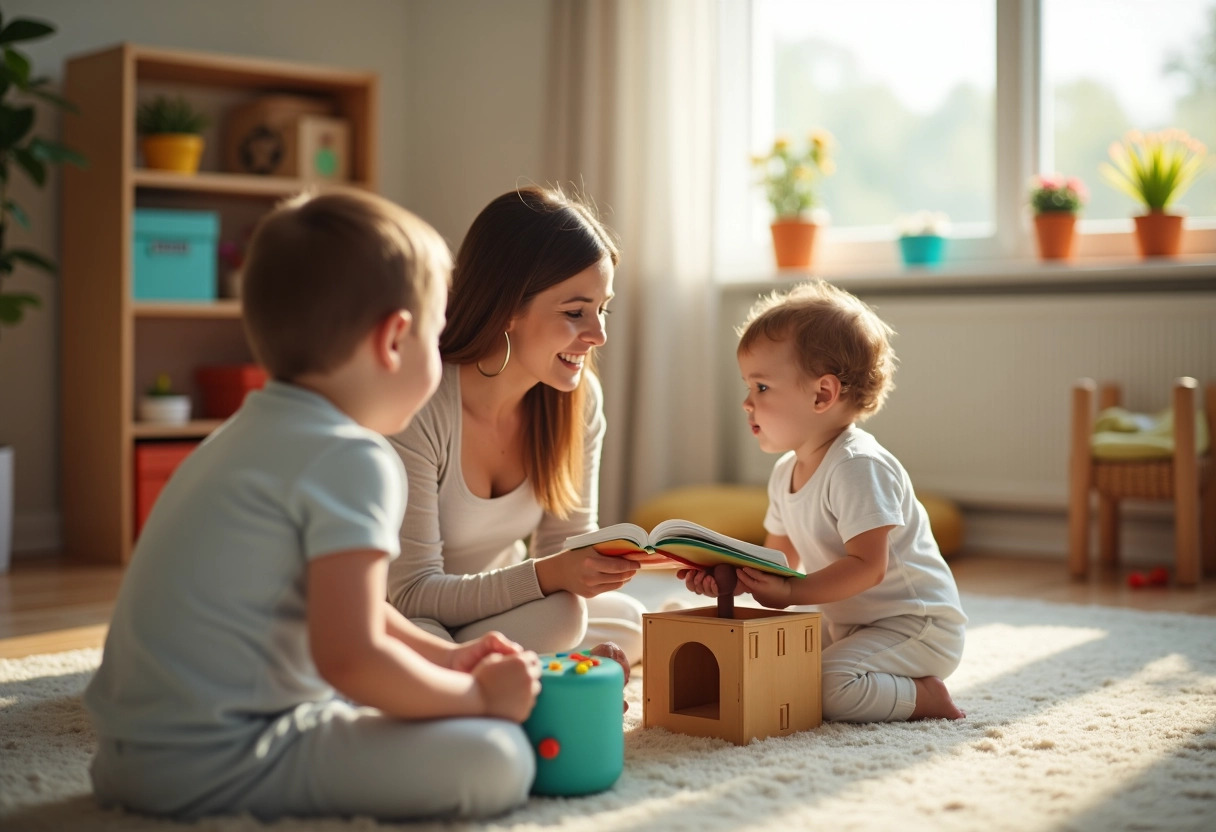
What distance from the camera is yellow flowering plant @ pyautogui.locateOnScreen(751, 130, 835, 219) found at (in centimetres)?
389

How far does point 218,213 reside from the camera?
4.07m

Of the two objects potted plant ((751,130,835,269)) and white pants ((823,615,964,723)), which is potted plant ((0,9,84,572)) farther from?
white pants ((823,615,964,723))

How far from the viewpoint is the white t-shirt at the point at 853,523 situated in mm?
1706

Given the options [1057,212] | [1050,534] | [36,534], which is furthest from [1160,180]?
[36,534]

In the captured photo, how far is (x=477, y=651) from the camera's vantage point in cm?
136

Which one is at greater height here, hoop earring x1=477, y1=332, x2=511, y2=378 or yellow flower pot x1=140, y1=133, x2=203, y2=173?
yellow flower pot x1=140, y1=133, x2=203, y2=173

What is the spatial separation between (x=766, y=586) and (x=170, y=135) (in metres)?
2.72

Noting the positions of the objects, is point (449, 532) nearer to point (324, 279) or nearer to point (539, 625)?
point (539, 625)

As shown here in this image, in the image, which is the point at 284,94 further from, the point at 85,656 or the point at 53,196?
the point at 85,656

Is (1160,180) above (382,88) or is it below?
below

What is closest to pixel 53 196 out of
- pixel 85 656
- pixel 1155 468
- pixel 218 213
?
pixel 218 213

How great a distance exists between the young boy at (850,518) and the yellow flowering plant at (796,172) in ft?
6.96

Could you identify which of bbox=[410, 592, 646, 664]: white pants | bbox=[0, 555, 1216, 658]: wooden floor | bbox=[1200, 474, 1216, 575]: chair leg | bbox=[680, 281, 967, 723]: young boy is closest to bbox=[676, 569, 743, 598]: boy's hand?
bbox=[680, 281, 967, 723]: young boy

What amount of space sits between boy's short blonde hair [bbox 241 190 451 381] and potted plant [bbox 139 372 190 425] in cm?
253
